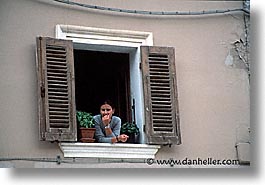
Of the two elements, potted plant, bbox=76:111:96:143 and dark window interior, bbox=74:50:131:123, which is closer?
potted plant, bbox=76:111:96:143

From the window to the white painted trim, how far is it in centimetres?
7

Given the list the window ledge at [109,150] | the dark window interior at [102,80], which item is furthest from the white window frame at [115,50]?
the dark window interior at [102,80]

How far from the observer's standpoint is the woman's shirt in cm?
497

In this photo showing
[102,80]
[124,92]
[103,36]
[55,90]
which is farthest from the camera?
[102,80]

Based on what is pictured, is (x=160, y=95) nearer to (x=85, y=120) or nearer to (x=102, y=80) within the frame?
(x=85, y=120)

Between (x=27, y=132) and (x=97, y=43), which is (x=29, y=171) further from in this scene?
(x=97, y=43)

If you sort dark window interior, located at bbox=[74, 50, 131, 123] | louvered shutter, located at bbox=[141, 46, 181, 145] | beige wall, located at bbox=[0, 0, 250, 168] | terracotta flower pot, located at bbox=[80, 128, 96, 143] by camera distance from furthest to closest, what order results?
dark window interior, located at bbox=[74, 50, 131, 123] < louvered shutter, located at bbox=[141, 46, 181, 145] < terracotta flower pot, located at bbox=[80, 128, 96, 143] < beige wall, located at bbox=[0, 0, 250, 168]

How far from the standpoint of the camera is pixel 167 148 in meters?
5.05

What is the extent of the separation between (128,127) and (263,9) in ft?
4.03

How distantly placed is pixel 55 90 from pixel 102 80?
4.59 ft

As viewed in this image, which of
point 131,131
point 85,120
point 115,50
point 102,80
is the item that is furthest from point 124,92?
point 102,80

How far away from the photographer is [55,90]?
4.86 m

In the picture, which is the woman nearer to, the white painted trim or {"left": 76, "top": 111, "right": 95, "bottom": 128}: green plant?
{"left": 76, "top": 111, "right": 95, "bottom": 128}: green plant

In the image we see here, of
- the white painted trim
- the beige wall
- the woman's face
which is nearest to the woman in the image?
the woman's face
